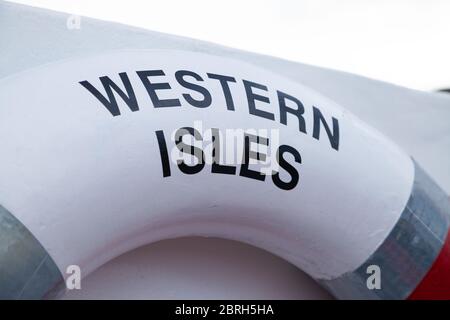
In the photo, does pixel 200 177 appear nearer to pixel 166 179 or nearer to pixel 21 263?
pixel 166 179

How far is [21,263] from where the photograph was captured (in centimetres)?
167

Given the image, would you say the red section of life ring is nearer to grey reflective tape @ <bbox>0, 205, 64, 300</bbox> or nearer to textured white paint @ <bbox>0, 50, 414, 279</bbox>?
textured white paint @ <bbox>0, 50, 414, 279</bbox>

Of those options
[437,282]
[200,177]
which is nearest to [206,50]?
[200,177]

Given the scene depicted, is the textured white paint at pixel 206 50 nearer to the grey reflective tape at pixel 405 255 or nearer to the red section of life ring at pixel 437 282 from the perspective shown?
the grey reflective tape at pixel 405 255

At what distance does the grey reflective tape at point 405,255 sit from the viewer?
2135 mm

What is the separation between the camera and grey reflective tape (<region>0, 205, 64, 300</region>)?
1642 mm

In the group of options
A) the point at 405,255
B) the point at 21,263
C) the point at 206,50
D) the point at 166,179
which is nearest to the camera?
the point at 21,263

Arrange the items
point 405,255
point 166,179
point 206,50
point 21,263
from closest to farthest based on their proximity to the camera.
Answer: point 21,263, point 166,179, point 405,255, point 206,50

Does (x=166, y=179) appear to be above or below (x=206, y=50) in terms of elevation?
below

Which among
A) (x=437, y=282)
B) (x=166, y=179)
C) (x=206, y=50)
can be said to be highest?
(x=206, y=50)

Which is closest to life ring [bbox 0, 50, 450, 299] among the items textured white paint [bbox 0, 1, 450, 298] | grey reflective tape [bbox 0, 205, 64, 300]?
grey reflective tape [bbox 0, 205, 64, 300]

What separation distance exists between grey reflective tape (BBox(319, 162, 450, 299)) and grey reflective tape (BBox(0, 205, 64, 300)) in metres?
0.97

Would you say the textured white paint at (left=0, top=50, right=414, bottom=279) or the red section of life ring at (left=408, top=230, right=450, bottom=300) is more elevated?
the textured white paint at (left=0, top=50, right=414, bottom=279)

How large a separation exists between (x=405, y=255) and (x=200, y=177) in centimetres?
74
